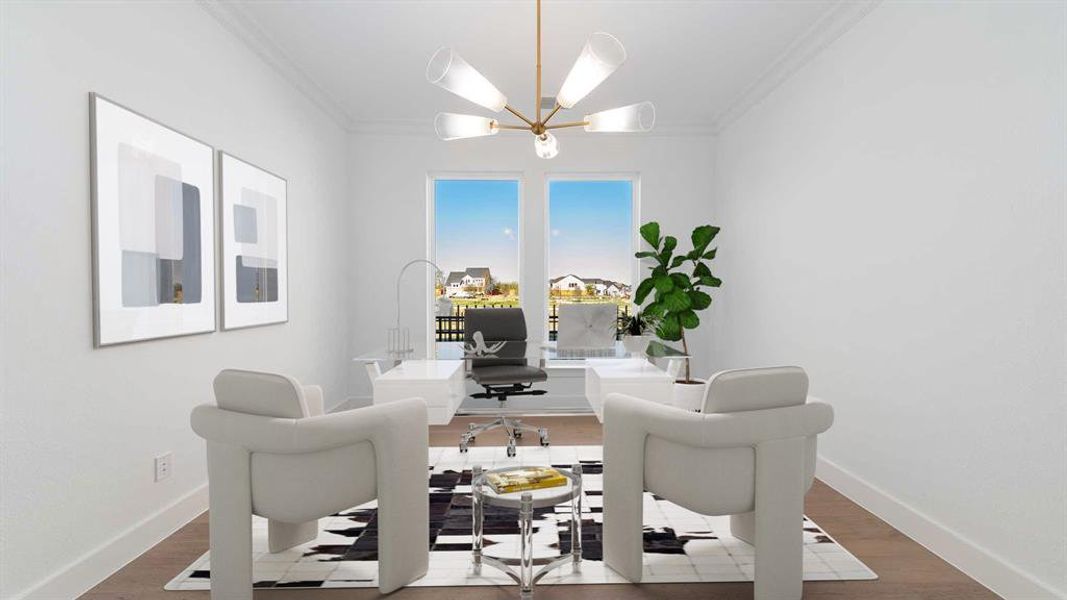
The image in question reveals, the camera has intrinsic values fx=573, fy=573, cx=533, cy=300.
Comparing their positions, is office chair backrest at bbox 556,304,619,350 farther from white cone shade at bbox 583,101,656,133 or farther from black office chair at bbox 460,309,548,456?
white cone shade at bbox 583,101,656,133

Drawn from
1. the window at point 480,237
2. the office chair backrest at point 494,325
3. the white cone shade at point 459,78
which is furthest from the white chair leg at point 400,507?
the window at point 480,237

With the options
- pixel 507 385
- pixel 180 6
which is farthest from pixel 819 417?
pixel 180 6

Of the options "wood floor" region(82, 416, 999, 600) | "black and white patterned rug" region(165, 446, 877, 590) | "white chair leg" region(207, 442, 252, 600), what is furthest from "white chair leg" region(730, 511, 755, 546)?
"white chair leg" region(207, 442, 252, 600)

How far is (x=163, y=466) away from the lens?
2.88 meters

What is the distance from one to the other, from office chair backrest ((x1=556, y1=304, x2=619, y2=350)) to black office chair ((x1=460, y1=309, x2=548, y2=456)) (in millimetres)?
408

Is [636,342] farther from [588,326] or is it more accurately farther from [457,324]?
[457,324]

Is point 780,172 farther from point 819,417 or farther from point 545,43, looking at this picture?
point 819,417

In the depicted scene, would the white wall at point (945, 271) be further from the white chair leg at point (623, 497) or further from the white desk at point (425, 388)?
the white desk at point (425, 388)

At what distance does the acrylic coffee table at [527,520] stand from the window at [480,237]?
12.4ft

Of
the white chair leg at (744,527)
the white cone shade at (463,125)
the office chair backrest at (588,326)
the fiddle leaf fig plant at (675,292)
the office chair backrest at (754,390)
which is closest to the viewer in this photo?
the office chair backrest at (754,390)

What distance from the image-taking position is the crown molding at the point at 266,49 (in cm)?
340

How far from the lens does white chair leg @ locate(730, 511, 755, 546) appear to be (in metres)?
2.75

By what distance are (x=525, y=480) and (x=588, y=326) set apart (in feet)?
6.17

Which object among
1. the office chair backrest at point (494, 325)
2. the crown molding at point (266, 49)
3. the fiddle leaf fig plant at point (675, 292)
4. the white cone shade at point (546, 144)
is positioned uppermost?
the crown molding at point (266, 49)
